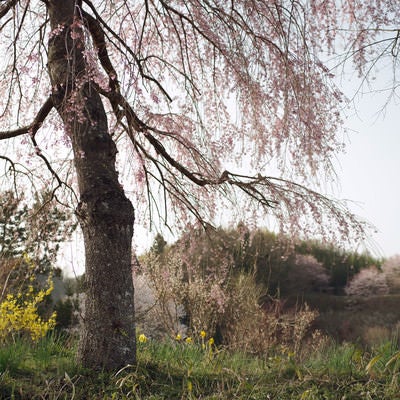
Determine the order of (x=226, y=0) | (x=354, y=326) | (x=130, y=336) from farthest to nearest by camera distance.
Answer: (x=354, y=326)
(x=226, y=0)
(x=130, y=336)

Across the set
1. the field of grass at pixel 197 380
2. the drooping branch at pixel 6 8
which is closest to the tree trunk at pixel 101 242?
the field of grass at pixel 197 380

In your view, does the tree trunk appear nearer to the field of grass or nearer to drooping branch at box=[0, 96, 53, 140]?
the field of grass

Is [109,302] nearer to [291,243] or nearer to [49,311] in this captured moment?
[291,243]

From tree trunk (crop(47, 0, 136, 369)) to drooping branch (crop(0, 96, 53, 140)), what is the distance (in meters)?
0.35

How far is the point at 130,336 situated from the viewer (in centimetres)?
388

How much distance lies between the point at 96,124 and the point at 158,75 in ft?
3.05

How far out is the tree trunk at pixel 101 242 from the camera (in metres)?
3.82

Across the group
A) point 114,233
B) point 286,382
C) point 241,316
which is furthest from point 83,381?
point 241,316

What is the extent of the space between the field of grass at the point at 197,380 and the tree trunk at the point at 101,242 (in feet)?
0.65

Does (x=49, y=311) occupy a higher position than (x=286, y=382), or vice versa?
(x=49, y=311)

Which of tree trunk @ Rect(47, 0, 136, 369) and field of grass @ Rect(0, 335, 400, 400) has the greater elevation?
tree trunk @ Rect(47, 0, 136, 369)

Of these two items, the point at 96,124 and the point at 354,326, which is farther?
the point at 354,326

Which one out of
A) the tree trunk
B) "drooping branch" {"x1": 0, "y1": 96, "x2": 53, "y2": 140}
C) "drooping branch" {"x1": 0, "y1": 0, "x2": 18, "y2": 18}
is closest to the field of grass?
the tree trunk

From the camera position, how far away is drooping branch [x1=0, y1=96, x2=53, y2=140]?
15.0 feet
